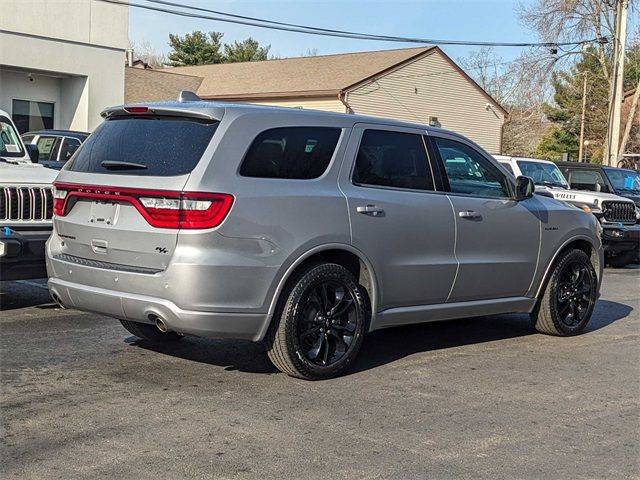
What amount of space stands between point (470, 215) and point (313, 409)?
2.41 metres

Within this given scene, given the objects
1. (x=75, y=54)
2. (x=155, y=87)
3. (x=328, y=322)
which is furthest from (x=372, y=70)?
(x=328, y=322)

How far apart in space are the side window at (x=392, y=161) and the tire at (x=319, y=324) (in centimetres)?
79

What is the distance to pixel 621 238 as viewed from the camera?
14.7m

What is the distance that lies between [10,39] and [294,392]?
59.1 ft

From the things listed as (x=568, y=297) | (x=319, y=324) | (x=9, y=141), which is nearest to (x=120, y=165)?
(x=319, y=324)

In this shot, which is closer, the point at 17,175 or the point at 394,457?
the point at 394,457

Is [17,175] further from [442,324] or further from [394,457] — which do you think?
[394,457]

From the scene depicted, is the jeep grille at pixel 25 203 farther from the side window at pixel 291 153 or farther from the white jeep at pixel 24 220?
the side window at pixel 291 153

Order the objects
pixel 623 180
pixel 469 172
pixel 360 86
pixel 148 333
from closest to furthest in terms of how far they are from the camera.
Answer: pixel 148 333 → pixel 469 172 → pixel 623 180 → pixel 360 86

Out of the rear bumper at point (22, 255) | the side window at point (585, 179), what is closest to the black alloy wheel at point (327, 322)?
the rear bumper at point (22, 255)

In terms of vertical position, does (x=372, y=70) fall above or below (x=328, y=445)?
above

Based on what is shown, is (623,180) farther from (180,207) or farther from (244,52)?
(244,52)


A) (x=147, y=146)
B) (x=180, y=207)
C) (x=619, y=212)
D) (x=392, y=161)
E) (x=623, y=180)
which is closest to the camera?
(x=180, y=207)

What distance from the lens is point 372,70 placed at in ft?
109
